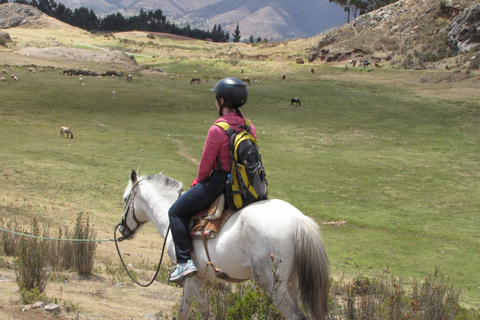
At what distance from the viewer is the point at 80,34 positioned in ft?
321

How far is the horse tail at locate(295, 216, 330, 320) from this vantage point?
4871 millimetres

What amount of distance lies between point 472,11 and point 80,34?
2877 inches

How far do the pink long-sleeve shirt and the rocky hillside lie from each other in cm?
4463

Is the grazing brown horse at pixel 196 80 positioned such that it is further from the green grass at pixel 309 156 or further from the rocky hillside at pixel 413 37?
the rocky hillside at pixel 413 37

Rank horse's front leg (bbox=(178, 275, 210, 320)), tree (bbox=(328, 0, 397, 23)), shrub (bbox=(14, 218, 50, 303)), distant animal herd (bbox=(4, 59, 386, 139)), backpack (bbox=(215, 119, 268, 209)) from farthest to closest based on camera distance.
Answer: tree (bbox=(328, 0, 397, 23))
distant animal herd (bbox=(4, 59, 386, 139))
shrub (bbox=(14, 218, 50, 303))
horse's front leg (bbox=(178, 275, 210, 320))
backpack (bbox=(215, 119, 268, 209))

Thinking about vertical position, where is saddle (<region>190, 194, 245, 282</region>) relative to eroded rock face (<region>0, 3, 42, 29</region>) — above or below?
below

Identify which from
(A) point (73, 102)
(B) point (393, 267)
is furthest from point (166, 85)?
(B) point (393, 267)

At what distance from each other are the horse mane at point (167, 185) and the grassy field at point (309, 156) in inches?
193

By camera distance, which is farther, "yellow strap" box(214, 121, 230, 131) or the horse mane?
the horse mane

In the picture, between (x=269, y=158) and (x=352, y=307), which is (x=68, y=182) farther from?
(x=352, y=307)

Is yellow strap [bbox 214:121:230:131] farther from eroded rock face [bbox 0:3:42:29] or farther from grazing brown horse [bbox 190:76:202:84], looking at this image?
eroded rock face [bbox 0:3:42:29]

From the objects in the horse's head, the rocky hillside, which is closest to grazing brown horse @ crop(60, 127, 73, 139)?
the horse's head

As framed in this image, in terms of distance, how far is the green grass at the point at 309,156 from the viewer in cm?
1248

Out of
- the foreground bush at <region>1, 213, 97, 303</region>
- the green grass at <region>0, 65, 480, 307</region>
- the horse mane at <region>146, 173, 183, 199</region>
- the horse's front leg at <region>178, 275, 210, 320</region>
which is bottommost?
the green grass at <region>0, 65, 480, 307</region>
